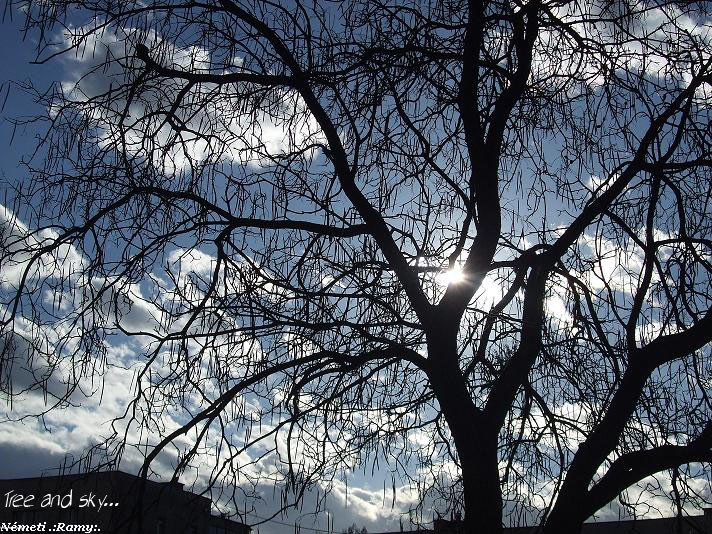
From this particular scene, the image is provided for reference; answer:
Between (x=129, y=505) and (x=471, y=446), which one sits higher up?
(x=471, y=446)

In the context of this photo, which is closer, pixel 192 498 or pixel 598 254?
pixel 192 498

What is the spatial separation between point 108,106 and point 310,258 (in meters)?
1.33

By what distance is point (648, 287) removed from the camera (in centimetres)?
377

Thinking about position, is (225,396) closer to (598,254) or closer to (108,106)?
(108,106)

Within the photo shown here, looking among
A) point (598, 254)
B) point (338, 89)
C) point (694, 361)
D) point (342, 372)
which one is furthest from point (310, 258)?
point (694, 361)

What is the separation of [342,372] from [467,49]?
1.71 meters

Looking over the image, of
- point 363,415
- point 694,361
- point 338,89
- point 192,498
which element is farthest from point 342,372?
point 694,361

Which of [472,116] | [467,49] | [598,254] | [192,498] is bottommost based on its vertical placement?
[192,498]

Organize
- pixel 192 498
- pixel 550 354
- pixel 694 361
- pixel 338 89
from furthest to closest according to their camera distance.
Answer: pixel 550 354, pixel 338 89, pixel 694 361, pixel 192 498

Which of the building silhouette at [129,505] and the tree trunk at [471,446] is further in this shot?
the building silhouette at [129,505]

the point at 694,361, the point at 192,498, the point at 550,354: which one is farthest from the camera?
the point at 550,354

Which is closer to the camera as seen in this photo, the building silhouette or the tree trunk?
the tree trunk

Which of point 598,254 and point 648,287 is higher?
point 598,254

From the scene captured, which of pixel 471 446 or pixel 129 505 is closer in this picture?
pixel 471 446
